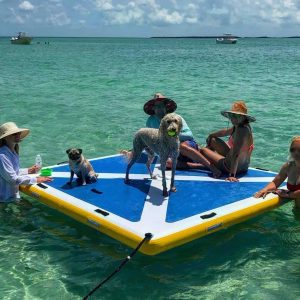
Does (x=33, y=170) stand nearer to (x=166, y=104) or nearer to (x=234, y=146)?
(x=166, y=104)

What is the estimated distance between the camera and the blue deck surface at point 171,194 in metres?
5.63

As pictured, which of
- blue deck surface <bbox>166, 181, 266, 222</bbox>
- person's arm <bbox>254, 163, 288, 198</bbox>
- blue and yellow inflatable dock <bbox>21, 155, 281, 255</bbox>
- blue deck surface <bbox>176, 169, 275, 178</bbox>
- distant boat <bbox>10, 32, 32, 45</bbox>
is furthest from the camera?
distant boat <bbox>10, 32, 32, 45</bbox>

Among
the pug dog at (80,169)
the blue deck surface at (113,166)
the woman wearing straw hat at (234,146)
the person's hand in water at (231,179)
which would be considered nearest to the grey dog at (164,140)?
the pug dog at (80,169)

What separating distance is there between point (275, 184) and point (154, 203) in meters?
A: 1.87

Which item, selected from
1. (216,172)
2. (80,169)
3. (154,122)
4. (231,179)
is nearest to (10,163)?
(80,169)

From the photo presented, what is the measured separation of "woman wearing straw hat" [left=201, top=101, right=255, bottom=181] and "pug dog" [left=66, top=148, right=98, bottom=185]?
6.75 feet

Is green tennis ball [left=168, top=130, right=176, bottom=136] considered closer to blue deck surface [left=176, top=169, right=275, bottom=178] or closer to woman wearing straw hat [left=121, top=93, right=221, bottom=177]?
woman wearing straw hat [left=121, top=93, right=221, bottom=177]

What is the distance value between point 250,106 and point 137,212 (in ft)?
43.8

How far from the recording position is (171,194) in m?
6.20

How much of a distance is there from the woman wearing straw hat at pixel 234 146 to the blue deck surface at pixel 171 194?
0.25 meters

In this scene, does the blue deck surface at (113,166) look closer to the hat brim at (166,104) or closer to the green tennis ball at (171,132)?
the hat brim at (166,104)

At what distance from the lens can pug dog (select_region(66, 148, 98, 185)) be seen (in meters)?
6.29

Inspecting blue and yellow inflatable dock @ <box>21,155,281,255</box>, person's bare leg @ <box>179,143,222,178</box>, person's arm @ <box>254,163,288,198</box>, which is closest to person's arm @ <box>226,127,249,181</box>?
blue and yellow inflatable dock @ <box>21,155,281,255</box>

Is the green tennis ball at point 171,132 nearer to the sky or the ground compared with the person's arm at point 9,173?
nearer to the sky
